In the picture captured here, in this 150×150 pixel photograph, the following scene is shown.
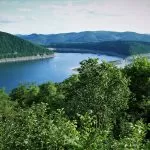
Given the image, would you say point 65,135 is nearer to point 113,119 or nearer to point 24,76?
point 113,119

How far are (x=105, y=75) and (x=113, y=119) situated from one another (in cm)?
283

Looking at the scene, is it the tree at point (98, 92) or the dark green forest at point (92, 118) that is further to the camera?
the tree at point (98, 92)

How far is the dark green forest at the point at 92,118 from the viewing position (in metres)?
11.0

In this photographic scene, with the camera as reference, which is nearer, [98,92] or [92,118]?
[92,118]

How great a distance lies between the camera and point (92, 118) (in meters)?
12.1

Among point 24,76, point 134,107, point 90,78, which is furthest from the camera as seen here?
point 24,76

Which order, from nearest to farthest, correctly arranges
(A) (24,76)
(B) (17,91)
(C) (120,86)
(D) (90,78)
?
(D) (90,78)
(C) (120,86)
(B) (17,91)
(A) (24,76)

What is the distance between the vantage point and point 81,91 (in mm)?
18031

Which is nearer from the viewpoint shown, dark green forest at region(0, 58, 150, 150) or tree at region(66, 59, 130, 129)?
dark green forest at region(0, 58, 150, 150)

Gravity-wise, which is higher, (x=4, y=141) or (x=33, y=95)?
(x=4, y=141)

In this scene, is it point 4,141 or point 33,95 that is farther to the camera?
point 33,95

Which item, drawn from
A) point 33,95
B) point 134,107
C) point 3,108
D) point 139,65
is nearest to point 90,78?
point 134,107

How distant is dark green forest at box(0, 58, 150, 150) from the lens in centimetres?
1104

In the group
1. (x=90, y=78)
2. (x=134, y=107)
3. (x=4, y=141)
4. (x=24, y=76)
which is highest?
(x=90, y=78)
